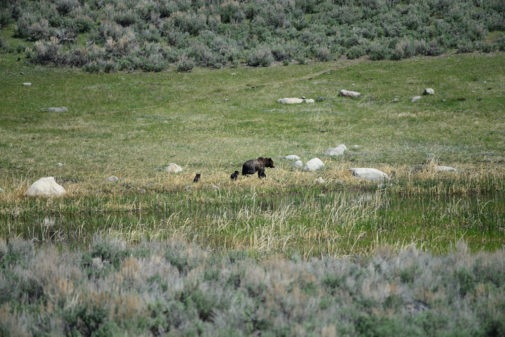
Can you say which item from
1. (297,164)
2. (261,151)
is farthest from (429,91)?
(297,164)

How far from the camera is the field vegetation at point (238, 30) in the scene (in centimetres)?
4200

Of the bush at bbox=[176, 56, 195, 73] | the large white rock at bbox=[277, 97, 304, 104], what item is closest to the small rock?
the large white rock at bbox=[277, 97, 304, 104]

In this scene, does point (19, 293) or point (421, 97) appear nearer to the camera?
point (19, 293)

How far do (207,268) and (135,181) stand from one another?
7.97 meters

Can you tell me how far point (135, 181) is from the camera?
40.1ft

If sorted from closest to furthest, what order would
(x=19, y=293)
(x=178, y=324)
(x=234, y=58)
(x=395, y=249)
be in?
(x=178, y=324)
(x=19, y=293)
(x=395, y=249)
(x=234, y=58)

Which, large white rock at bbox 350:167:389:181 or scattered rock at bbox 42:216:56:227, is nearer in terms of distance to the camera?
scattered rock at bbox 42:216:56:227

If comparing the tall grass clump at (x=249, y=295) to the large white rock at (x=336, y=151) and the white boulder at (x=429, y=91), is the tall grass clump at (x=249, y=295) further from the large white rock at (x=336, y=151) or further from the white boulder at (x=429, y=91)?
the white boulder at (x=429, y=91)

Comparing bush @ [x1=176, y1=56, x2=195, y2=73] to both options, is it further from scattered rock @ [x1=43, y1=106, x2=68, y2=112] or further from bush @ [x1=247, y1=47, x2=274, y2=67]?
scattered rock @ [x1=43, y1=106, x2=68, y2=112]

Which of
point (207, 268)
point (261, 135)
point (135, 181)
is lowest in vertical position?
point (261, 135)

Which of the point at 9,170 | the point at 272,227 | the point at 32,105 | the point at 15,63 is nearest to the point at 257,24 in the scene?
the point at 15,63

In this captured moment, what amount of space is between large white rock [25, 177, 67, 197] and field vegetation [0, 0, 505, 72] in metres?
32.0

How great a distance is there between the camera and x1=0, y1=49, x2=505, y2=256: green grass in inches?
292

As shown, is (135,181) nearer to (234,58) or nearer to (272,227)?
(272,227)
